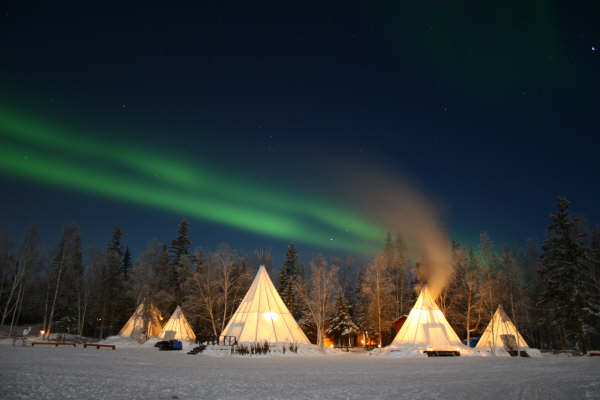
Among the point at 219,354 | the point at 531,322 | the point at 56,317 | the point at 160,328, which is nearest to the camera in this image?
the point at 219,354

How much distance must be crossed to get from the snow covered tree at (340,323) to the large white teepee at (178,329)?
14171 mm

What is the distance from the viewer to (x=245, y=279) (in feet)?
138

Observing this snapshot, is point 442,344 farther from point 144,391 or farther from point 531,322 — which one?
point 144,391


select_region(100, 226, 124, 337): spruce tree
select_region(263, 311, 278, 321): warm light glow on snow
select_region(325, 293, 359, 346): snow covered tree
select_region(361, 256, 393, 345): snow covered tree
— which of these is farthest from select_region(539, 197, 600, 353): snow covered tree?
select_region(100, 226, 124, 337): spruce tree

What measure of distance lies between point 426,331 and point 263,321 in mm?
13455

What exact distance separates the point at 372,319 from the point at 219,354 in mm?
21004

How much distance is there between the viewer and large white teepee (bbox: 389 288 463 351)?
102ft

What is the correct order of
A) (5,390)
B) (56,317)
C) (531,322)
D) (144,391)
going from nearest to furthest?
(5,390) < (144,391) < (531,322) < (56,317)

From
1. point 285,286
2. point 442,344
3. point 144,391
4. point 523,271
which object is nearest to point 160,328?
point 285,286

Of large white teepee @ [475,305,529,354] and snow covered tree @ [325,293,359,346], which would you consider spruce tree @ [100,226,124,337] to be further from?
large white teepee @ [475,305,529,354]

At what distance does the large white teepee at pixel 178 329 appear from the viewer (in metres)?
39.3

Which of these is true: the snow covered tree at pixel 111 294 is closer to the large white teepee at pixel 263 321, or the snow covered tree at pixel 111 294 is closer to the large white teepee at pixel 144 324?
the large white teepee at pixel 144 324

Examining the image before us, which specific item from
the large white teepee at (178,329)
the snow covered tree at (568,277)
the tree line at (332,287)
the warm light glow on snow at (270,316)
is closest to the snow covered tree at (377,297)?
the tree line at (332,287)

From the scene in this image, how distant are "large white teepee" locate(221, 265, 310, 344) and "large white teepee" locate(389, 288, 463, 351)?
27.4 feet
